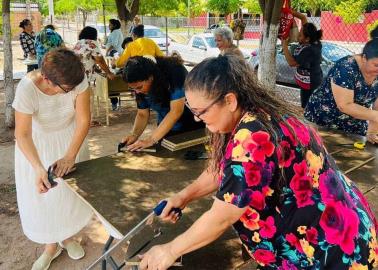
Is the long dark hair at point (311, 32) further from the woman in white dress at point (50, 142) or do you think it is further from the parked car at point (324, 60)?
the woman in white dress at point (50, 142)

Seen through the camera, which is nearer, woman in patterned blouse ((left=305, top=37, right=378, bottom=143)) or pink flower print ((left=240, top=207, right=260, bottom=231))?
pink flower print ((left=240, top=207, right=260, bottom=231))

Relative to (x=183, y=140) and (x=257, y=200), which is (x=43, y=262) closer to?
(x=183, y=140)

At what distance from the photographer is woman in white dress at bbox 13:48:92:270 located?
7.23ft

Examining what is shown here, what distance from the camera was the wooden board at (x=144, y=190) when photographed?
62.2 inches

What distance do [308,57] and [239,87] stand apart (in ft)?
14.5

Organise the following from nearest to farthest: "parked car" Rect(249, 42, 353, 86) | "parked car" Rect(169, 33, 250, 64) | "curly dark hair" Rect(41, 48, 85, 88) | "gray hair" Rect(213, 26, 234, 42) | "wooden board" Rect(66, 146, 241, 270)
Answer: "wooden board" Rect(66, 146, 241, 270) < "curly dark hair" Rect(41, 48, 85, 88) < "gray hair" Rect(213, 26, 234, 42) < "parked car" Rect(249, 42, 353, 86) < "parked car" Rect(169, 33, 250, 64)

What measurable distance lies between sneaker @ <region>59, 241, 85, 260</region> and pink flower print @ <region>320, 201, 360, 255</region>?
2269 mm

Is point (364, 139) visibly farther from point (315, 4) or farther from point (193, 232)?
point (315, 4)

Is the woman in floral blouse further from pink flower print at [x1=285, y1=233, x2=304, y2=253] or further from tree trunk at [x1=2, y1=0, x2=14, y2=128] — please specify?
tree trunk at [x1=2, y1=0, x2=14, y2=128]

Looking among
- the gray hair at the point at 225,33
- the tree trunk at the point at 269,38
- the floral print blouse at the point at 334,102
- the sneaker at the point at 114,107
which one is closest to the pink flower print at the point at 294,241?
the floral print blouse at the point at 334,102

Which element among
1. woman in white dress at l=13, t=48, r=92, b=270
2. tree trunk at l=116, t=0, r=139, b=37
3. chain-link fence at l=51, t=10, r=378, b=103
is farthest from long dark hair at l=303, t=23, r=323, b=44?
tree trunk at l=116, t=0, r=139, b=37

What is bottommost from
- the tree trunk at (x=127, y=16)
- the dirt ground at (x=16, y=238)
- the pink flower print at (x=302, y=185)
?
the dirt ground at (x=16, y=238)

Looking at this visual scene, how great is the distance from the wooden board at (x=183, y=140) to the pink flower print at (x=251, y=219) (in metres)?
1.39

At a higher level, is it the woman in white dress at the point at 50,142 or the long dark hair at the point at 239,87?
the long dark hair at the point at 239,87
